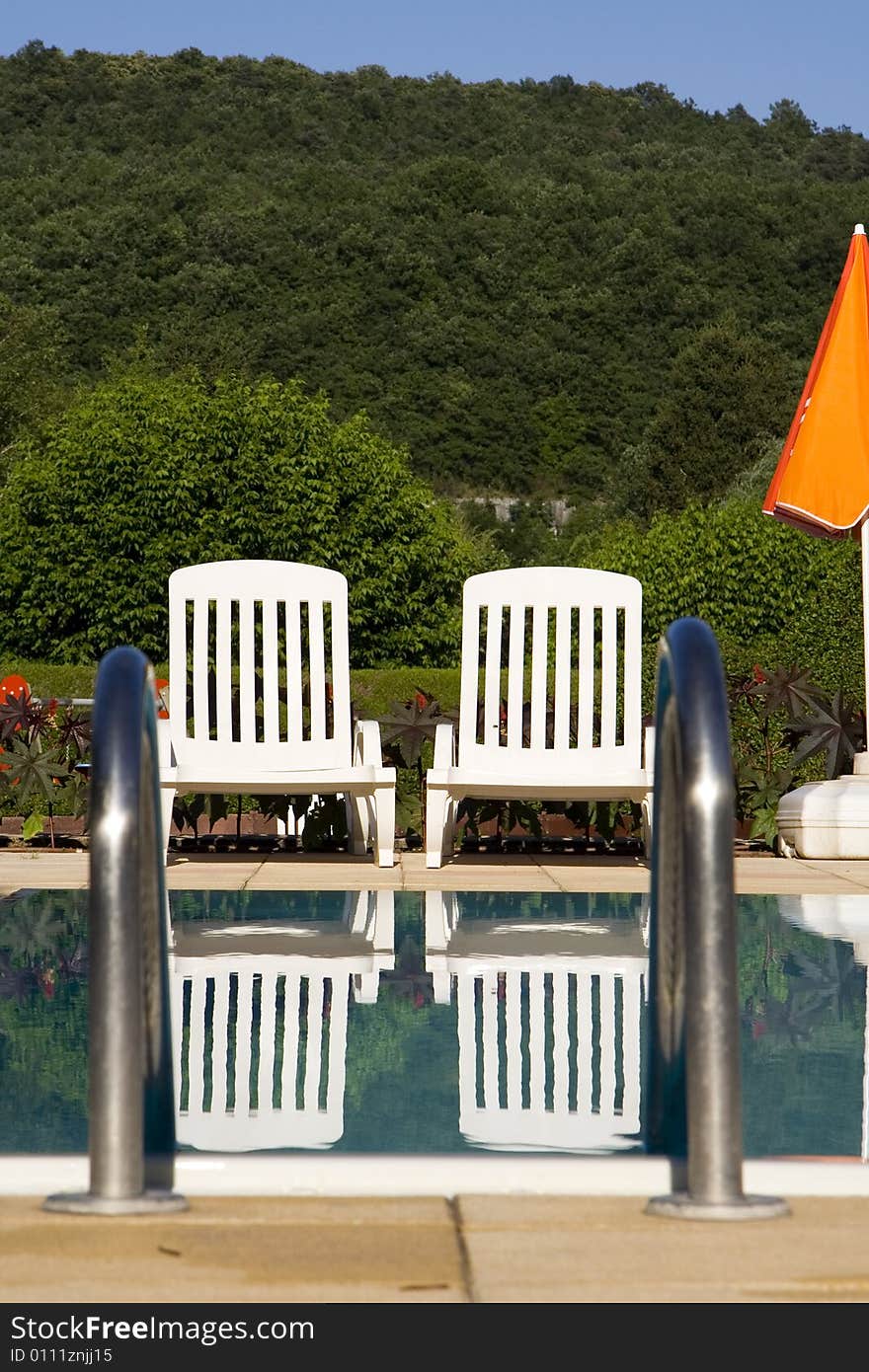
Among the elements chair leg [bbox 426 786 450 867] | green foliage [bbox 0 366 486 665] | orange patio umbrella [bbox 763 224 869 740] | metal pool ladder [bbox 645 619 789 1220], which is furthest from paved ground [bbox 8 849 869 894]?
green foliage [bbox 0 366 486 665]

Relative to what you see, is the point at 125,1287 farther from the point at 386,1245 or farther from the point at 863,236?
the point at 863,236

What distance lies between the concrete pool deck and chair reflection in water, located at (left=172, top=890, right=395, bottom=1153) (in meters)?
0.52

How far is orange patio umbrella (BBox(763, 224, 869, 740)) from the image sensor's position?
6418 mm

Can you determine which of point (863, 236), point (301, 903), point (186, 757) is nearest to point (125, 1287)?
point (301, 903)

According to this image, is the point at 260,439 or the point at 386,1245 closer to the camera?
the point at 386,1245

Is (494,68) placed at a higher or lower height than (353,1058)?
higher

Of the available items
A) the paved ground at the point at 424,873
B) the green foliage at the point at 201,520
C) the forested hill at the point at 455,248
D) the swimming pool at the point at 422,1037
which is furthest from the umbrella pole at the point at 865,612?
the forested hill at the point at 455,248

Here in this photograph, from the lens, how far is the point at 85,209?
146 feet

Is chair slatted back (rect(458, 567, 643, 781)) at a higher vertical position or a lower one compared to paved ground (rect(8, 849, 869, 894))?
higher

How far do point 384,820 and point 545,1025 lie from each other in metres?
2.71

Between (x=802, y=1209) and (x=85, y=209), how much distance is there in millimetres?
45853

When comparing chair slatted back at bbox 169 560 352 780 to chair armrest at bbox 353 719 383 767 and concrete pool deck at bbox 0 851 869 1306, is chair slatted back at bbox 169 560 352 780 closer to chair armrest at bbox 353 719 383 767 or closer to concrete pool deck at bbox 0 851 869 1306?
chair armrest at bbox 353 719 383 767

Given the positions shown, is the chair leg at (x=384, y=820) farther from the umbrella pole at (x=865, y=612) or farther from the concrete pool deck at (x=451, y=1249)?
the concrete pool deck at (x=451, y=1249)

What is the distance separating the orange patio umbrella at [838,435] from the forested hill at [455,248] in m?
36.1
